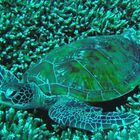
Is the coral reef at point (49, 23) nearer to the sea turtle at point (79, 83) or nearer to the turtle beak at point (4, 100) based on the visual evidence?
the sea turtle at point (79, 83)

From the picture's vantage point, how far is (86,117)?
2.08m

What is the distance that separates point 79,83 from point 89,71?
0.16 m

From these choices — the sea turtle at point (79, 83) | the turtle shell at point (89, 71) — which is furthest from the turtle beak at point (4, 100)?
the turtle shell at point (89, 71)

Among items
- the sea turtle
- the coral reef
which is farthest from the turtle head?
the coral reef

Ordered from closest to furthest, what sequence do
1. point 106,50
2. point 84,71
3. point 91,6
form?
point 84,71, point 106,50, point 91,6

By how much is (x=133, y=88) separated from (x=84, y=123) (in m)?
0.74

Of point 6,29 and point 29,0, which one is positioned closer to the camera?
point 6,29

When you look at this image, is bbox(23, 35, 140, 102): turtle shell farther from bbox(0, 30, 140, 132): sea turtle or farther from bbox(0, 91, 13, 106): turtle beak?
bbox(0, 91, 13, 106): turtle beak

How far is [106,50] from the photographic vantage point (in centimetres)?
250

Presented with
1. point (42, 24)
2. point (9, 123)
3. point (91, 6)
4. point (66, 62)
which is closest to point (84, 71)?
point (66, 62)

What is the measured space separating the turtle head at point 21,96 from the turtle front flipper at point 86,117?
0.20 m

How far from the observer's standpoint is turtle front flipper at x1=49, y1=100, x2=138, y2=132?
2.00 metres

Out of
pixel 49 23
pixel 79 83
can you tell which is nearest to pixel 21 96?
pixel 79 83

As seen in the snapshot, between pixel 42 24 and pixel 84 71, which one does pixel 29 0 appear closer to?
pixel 42 24
